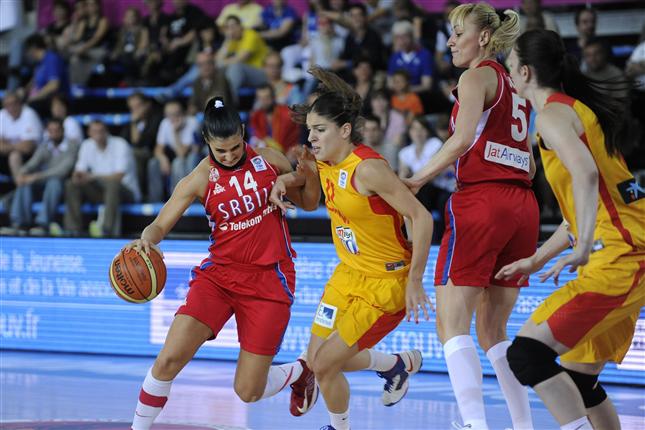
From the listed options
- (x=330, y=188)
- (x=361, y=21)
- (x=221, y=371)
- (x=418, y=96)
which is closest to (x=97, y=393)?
(x=221, y=371)

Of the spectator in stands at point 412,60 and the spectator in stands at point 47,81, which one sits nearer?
the spectator in stands at point 412,60

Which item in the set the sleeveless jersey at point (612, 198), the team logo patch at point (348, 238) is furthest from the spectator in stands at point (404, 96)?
the sleeveless jersey at point (612, 198)

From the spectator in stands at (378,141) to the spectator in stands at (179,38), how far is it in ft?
13.5

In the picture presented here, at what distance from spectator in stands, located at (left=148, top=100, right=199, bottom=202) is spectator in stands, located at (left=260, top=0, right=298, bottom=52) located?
6.27ft

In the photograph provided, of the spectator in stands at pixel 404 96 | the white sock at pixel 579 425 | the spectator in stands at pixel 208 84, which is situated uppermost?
the white sock at pixel 579 425

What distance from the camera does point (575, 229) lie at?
4.19 meters

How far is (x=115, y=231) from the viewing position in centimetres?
1055

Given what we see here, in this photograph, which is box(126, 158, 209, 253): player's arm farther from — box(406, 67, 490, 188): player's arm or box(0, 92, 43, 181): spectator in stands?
box(0, 92, 43, 181): spectator in stands

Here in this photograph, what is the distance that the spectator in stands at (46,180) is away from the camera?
1085cm

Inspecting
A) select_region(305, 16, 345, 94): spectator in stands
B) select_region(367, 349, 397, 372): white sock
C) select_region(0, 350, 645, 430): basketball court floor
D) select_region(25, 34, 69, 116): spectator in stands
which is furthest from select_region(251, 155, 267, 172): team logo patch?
select_region(25, 34, 69, 116): spectator in stands

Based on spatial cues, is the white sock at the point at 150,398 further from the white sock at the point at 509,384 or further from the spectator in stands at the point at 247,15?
the spectator in stands at the point at 247,15

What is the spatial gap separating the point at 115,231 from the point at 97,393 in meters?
3.56

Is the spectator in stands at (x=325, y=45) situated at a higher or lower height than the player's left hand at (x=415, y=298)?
lower

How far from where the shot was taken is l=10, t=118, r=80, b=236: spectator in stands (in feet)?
35.6
